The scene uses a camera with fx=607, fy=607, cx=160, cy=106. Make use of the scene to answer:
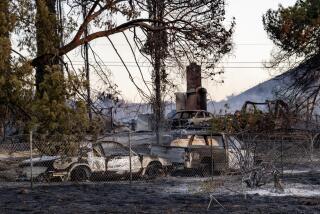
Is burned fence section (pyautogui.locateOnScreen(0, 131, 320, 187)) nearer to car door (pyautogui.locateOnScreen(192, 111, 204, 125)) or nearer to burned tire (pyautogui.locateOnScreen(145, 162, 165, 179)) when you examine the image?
burned tire (pyautogui.locateOnScreen(145, 162, 165, 179))

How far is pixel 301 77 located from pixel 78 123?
57.0 feet

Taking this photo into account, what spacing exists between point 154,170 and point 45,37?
6580mm

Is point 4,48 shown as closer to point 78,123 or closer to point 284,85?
point 78,123

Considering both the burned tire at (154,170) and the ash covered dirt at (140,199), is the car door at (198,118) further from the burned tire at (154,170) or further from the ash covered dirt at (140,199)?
the ash covered dirt at (140,199)

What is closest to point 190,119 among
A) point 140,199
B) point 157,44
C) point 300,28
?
point 300,28

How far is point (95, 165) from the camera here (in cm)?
1920

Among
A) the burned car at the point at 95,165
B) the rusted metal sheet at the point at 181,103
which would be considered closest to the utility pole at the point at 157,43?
the burned car at the point at 95,165

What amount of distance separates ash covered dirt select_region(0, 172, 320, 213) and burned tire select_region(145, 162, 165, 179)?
3.85 ft

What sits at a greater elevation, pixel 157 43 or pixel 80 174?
pixel 157 43

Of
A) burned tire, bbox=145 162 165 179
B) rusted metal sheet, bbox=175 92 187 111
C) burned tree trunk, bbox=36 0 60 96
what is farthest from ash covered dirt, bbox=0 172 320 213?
rusted metal sheet, bbox=175 92 187 111

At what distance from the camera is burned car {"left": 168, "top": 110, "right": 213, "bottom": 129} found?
36625mm

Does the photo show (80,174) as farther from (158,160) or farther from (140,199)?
(140,199)

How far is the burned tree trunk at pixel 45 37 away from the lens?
72.8 feet

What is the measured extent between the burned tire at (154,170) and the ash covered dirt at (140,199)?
117cm
